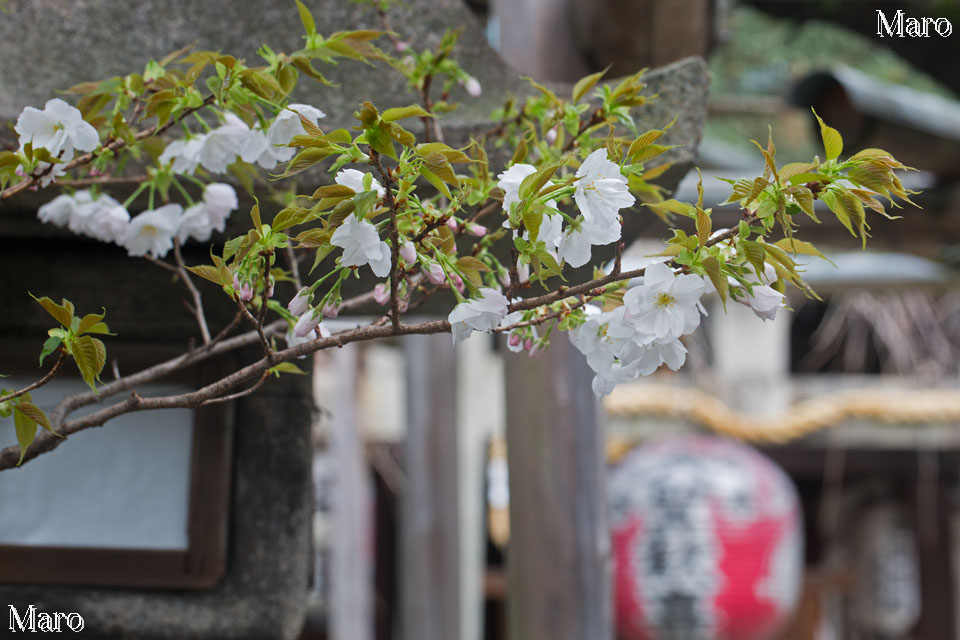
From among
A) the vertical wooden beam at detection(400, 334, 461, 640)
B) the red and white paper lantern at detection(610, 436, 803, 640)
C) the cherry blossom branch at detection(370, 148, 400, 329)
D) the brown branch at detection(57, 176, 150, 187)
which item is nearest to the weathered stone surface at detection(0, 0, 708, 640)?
the brown branch at detection(57, 176, 150, 187)

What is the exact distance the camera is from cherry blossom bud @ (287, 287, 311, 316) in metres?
0.78

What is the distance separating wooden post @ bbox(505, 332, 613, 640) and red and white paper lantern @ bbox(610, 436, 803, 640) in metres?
1.71

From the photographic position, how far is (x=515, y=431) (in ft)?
7.22

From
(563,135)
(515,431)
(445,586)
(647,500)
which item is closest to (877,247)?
(647,500)

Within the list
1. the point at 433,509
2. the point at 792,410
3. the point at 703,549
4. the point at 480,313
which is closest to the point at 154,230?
the point at 480,313

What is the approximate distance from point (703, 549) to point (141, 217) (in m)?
3.18

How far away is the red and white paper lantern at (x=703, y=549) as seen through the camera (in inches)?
146

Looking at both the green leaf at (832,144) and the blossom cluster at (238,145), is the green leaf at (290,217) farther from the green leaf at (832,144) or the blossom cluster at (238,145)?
the green leaf at (832,144)

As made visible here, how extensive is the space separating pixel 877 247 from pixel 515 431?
1749 mm

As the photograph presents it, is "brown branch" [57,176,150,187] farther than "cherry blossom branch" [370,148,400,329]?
Yes

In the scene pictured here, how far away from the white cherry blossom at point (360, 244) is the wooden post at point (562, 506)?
54.2 inches

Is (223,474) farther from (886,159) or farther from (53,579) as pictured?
(886,159)

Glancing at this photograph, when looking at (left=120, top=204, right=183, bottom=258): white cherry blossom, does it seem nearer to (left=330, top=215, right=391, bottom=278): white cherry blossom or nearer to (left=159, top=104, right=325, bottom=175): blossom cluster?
(left=159, top=104, right=325, bottom=175): blossom cluster

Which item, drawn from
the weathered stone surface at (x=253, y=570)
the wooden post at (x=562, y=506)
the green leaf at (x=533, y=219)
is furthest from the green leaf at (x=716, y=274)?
the wooden post at (x=562, y=506)
